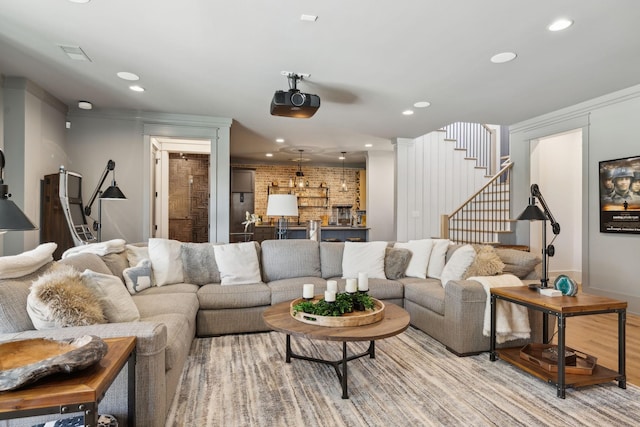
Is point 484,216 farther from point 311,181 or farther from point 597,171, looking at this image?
point 311,181

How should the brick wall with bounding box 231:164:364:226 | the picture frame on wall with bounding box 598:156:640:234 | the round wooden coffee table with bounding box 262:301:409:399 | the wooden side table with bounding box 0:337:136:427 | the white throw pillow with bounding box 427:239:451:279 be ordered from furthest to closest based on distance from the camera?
the brick wall with bounding box 231:164:364:226, the picture frame on wall with bounding box 598:156:640:234, the white throw pillow with bounding box 427:239:451:279, the round wooden coffee table with bounding box 262:301:409:399, the wooden side table with bounding box 0:337:136:427

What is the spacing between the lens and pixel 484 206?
22.8ft

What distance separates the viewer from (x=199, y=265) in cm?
375

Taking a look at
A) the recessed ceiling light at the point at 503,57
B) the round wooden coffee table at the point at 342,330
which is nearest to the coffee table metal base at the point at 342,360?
the round wooden coffee table at the point at 342,330

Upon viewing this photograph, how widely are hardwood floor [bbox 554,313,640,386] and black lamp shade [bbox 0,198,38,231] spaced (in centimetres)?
371

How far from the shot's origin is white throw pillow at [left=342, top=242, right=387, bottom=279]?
4.02 meters

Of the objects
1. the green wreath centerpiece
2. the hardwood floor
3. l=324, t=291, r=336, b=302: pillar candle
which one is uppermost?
l=324, t=291, r=336, b=302: pillar candle

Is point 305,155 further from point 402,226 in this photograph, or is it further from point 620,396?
point 620,396

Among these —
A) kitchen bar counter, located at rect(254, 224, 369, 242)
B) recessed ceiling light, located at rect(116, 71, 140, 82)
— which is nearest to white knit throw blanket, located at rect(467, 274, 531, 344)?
recessed ceiling light, located at rect(116, 71, 140, 82)

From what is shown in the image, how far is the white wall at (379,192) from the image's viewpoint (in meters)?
8.81

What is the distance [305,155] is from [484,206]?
14.5ft

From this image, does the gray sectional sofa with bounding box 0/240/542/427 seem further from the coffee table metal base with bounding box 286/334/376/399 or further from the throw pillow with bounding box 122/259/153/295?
the coffee table metal base with bounding box 286/334/376/399

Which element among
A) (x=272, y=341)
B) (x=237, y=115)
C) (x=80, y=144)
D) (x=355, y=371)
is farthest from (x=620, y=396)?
(x=80, y=144)

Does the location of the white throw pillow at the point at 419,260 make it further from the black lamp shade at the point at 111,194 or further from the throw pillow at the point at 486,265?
the black lamp shade at the point at 111,194
